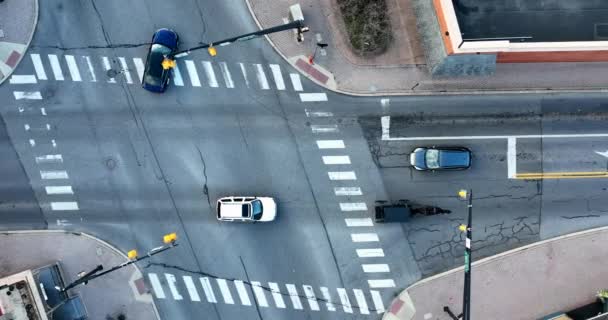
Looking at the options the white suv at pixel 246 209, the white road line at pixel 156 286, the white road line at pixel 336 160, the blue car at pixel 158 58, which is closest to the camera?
the white suv at pixel 246 209

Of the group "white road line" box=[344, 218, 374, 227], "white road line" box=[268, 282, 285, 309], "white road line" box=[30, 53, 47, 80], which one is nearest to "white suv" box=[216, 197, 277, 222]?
"white road line" box=[268, 282, 285, 309]

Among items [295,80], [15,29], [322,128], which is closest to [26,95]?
[15,29]

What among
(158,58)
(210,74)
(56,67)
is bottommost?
(210,74)

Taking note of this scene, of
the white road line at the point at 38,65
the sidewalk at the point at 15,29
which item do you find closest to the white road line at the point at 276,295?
the white road line at the point at 38,65

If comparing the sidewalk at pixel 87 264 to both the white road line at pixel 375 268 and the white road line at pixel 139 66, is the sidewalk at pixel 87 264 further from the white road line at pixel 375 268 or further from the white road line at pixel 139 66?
the white road line at pixel 375 268

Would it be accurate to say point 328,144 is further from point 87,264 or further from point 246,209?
point 87,264

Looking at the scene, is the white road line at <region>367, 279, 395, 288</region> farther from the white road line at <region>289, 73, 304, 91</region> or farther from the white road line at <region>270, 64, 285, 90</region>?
the white road line at <region>270, 64, 285, 90</region>

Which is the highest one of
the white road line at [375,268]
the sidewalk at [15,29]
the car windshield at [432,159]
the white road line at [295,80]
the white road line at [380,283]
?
the sidewalk at [15,29]

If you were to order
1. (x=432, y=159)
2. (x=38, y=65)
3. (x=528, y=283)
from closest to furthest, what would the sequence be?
(x=432, y=159) < (x=38, y=65) < (x=528, y=283)
